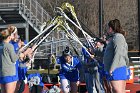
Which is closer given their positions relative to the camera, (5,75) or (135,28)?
(5,75)

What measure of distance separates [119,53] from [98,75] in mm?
3621

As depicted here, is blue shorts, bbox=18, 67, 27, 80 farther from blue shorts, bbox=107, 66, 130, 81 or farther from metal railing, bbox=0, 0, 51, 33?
metal railing, bbox=0, 0, 51, 33

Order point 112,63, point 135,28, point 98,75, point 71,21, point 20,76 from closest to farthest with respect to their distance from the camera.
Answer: point 112,63 < point 20,76 < point 98,75 < point 71,21 < point 135,28

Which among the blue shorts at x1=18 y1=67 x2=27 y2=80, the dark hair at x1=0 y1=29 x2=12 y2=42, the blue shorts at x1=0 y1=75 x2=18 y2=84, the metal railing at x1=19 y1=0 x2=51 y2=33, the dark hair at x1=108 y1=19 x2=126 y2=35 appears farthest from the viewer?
the metal railing at x1=19 y1=0 x2=51 y2=33

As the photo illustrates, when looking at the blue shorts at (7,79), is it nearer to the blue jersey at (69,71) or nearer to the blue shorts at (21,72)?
the blue shorts at (21,72)

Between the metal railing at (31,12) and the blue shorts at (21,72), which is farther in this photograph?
the metal railing at (31,12)

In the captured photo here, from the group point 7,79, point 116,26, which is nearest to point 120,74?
point 116,26

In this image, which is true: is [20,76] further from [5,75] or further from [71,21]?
[71,21]

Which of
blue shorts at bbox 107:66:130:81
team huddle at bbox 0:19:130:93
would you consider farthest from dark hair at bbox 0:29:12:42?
blue shorts at bbox 107:66:130:81

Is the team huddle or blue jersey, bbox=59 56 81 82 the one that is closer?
the team huddle

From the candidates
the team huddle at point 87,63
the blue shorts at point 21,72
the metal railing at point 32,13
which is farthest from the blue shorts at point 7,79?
the metal railing at point 32,13

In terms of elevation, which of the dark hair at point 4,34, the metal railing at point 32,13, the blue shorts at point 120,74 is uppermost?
the metal railing at point 32,13

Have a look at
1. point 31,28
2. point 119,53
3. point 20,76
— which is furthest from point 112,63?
point 31,28

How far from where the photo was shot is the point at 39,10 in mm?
38688
